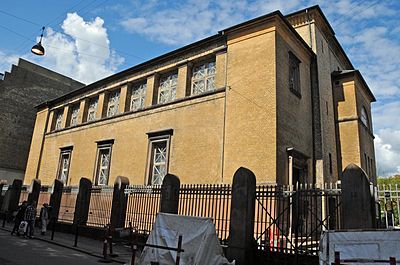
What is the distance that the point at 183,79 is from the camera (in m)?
17.3

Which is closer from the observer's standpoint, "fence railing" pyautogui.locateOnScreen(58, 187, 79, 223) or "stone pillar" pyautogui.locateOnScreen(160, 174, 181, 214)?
"stone pillar" pyautogui.locateOnScreen(160, 174, 181, 214)

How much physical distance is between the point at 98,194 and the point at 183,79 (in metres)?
7.33

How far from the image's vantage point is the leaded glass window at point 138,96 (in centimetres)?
1991

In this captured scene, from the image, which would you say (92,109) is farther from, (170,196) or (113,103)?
(170,196)

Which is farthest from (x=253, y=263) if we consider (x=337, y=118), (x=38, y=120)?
(x=38, y=120)

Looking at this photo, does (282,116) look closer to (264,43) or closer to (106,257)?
(264,43)

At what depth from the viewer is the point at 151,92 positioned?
62.0 ft

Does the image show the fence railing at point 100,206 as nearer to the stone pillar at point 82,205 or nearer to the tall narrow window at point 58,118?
the stone pillar at point 82,205

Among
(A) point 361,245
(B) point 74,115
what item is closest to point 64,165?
(B) point 74,115

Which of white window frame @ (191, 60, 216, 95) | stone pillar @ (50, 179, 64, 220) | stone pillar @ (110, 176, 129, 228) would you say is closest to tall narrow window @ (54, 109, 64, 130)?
stone pillar @ (50, 179, 64, 220)

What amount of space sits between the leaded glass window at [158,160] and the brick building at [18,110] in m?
19.9

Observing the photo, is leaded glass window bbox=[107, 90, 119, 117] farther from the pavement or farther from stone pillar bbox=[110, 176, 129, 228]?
the pavement

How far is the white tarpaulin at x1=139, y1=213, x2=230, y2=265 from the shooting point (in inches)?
290

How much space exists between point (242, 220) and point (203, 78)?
9646mm
